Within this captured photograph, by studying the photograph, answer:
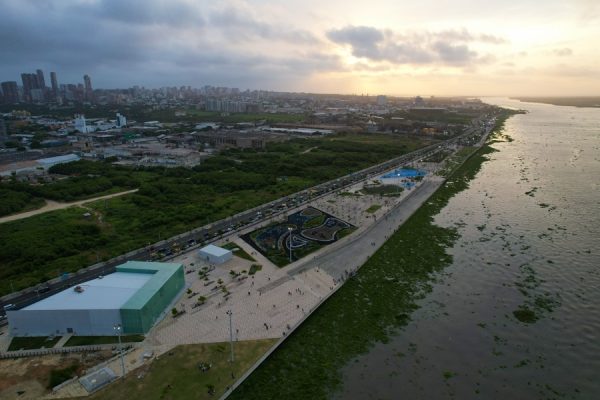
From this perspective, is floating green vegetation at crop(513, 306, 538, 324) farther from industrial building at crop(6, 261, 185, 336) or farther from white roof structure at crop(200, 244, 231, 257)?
industrial building at crop(6, 261, 185, 336)

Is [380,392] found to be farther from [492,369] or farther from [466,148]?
[466,148]

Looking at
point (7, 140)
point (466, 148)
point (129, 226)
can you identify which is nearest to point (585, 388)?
point (129, 226)

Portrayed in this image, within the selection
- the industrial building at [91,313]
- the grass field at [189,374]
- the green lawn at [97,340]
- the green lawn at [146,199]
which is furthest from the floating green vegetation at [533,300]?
the green lawn at [146,199]

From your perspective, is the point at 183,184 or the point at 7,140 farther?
the point at 7,140

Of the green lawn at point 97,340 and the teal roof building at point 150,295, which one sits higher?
the teal roof building at point 150,295

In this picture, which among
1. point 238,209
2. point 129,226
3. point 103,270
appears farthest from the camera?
point 238,209

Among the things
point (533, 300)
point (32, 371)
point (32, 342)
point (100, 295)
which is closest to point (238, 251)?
point (100, 295)

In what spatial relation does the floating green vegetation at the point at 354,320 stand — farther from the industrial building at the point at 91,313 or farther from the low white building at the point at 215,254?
the low white building at the point at 215,254
